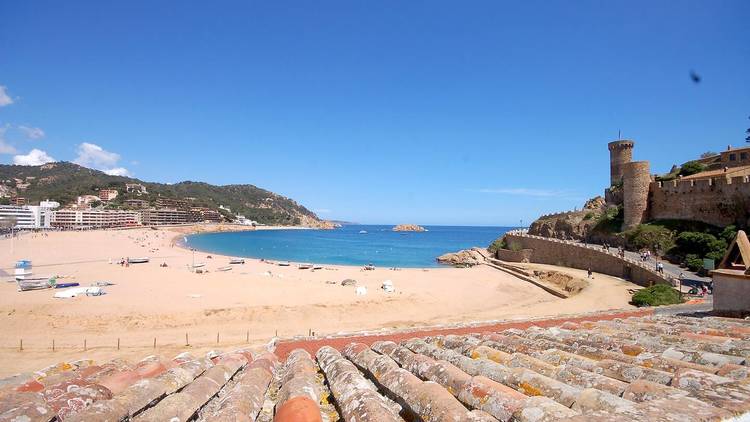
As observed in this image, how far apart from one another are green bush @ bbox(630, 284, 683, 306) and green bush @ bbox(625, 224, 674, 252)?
13095 millimetres

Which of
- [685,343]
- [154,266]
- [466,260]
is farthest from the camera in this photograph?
[466,260]

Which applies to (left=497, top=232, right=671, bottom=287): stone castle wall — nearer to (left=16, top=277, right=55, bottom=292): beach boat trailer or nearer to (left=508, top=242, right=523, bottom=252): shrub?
(left=508, top=242, right=523, bottom=252): shrub

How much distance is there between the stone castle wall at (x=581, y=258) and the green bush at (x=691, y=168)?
47.8ft

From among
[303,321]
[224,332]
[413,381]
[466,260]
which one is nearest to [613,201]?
[466,260]

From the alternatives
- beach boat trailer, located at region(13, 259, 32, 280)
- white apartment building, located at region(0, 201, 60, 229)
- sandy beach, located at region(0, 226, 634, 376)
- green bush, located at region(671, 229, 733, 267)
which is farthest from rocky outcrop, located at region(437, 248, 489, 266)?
white apartment building, located at region(0, 201, 60, 229)

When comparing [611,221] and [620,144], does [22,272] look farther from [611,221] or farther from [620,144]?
[620,144]

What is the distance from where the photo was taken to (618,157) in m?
51.6

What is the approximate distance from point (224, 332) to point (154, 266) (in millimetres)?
31337

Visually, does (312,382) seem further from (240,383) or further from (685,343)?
(685,343)

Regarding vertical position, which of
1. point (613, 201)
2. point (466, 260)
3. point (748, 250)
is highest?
point (613, 201)

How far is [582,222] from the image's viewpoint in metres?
47.1

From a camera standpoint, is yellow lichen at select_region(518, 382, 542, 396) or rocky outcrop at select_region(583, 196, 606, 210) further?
rocky outcrop at select_region(583, 196, 606, 210)

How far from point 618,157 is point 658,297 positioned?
39.1m

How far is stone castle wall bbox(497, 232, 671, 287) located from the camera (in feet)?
85.4
